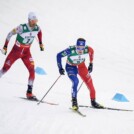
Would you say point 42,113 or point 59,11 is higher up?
point 59,11

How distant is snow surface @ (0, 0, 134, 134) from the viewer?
7.58 meters

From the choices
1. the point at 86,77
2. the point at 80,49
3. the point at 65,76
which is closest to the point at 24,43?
the point at 80,49

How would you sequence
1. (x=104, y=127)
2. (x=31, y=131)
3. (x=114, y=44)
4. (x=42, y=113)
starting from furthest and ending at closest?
(x=114, y=44), (x=42, y=113), (x=104, y=127), (x=31, y=131)

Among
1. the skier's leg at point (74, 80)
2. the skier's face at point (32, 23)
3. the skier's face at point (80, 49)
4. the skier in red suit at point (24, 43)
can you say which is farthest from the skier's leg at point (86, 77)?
the skier's face at point (32, 23)

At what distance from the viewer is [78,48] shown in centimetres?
873

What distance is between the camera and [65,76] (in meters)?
14.6

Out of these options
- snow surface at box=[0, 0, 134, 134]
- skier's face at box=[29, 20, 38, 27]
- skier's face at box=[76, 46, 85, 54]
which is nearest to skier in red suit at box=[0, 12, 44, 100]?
skier's face at box=[29, 20, 38, 27]

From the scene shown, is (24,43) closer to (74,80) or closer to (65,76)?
(74,80)

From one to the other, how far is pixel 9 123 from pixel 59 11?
24399mm

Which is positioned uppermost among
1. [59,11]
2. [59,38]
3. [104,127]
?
[59,11]

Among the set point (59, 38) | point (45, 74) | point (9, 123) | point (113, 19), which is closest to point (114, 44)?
point (59, 38)

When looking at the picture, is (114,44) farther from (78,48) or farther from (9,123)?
(9,123)

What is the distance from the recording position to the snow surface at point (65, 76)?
758 centimetres

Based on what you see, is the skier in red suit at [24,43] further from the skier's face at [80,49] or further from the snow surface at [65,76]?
the skier's face at [80,49]
